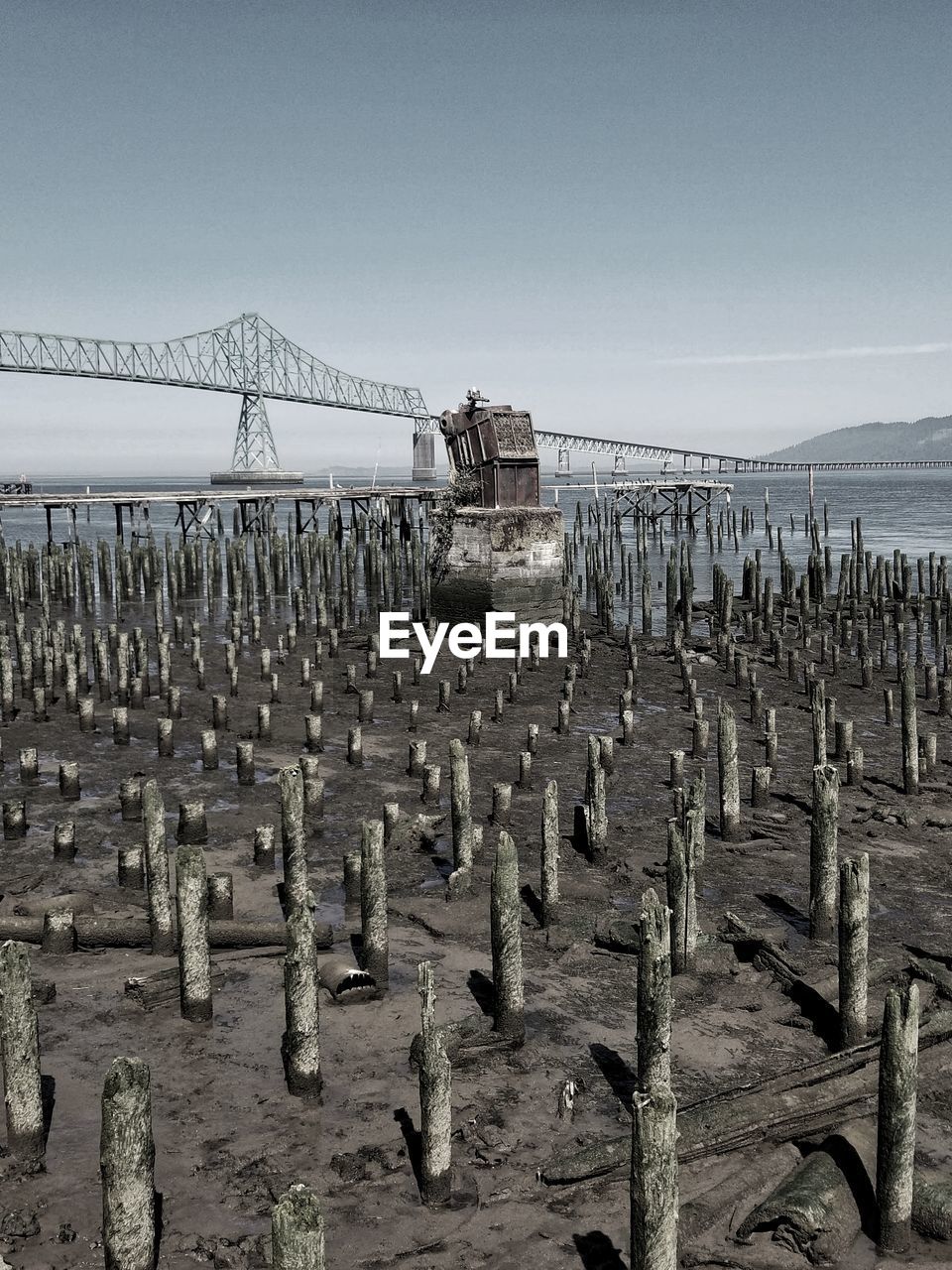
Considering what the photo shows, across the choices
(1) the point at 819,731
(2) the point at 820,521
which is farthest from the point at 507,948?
(2) the point at 820,521

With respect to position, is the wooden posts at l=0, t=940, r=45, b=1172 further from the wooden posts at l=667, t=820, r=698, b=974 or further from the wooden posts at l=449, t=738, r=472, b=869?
the wooden posts at l=449, t=738, r=472, b=869

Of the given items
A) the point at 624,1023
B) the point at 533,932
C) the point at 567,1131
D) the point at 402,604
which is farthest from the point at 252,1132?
the point at 402,604

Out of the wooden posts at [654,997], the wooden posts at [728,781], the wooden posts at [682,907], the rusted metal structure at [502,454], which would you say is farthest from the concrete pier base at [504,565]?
the wooden posts at [654,997]

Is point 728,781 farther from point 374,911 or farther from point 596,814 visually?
point 374,911

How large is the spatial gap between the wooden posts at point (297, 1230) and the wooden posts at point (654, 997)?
10.5 ft

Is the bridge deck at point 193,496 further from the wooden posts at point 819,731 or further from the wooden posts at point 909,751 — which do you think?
the wooden posts at point 909,751

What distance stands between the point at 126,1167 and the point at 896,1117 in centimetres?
411

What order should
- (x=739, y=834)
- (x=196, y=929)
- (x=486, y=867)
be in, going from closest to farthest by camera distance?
(x=196, y=929) → (x=486, y=867) → (x=739, y=834)

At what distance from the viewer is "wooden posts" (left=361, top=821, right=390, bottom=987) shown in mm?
9312

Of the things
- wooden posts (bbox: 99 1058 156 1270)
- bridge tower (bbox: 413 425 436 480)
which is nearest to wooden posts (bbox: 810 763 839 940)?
wooden posts (bbox: 99 1058 156 1270)

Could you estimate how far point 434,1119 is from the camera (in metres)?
6.71

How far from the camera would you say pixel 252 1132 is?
7422 millimetres

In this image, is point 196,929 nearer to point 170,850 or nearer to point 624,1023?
point 624,1023

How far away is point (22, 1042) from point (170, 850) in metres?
5.69
